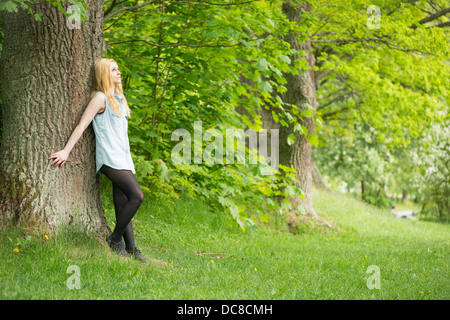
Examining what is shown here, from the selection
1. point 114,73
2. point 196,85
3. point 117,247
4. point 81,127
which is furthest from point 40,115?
point 196,85

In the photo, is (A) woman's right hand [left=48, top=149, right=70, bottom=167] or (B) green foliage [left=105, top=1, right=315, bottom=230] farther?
(B) green foliage [left=105, top=1, right=315, bottom=230]

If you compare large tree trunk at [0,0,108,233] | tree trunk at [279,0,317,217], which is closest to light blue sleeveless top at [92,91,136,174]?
large tree trunk at [0,0,108,233]

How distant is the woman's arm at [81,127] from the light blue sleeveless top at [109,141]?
87mm

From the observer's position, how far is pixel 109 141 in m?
4.64

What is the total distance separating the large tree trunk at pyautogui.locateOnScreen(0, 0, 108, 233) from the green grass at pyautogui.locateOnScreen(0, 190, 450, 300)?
0.31 m

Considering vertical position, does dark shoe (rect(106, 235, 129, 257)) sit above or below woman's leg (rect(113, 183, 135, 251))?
below

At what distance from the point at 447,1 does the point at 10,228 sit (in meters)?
12.9

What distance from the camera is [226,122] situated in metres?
6.91

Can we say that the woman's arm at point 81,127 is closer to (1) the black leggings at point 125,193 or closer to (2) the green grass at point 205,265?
(1) the black leggings at point 125,193

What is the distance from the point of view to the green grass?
3.98 metres

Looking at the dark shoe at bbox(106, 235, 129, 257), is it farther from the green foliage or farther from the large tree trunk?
the green foliage
